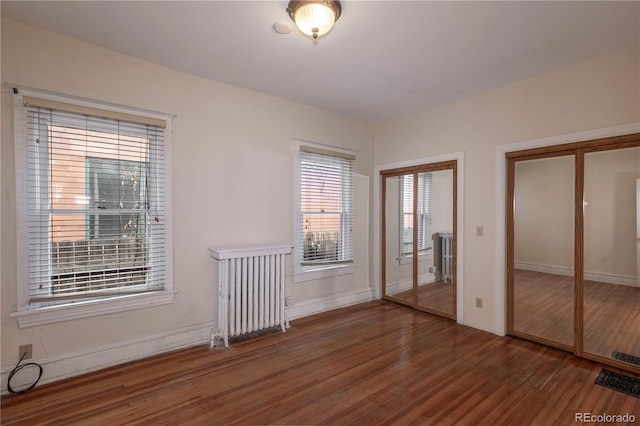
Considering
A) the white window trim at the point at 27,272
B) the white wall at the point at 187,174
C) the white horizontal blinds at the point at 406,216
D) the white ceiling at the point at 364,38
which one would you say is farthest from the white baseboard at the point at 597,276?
the white window trim at the point at 27,272

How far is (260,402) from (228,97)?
3.02 meters

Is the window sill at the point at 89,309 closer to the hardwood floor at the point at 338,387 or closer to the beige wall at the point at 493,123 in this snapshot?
the hardwood floor at the point at 338,387

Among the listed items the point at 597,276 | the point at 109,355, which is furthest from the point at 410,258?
the point at 109,355

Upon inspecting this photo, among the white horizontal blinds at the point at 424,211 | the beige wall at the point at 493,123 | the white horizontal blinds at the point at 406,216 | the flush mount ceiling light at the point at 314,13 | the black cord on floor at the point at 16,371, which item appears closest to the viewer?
the flush mount ceiling light at the point at 314,13

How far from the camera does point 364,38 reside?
2.45m

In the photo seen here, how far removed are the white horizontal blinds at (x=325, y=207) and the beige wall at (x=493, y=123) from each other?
933 millimetres

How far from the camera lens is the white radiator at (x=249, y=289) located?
10.1 feet

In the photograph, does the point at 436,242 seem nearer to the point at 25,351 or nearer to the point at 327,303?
the point at 327,303

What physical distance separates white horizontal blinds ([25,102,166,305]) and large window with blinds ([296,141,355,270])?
1.73 meters

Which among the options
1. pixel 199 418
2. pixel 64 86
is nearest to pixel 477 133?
pixel 199 418

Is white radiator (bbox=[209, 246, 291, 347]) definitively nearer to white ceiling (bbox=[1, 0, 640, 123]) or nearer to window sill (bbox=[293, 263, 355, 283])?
window sill (bbox=[293, 263, 355, 283])

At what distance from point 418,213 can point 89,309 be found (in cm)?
392

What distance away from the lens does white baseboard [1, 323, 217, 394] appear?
7.71ft
